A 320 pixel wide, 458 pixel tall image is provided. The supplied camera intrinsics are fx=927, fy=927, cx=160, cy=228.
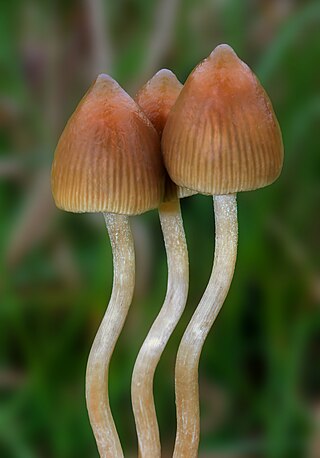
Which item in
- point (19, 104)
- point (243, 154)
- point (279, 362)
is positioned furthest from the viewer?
point (19, 104)

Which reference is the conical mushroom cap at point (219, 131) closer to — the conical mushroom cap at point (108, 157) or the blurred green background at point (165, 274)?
the conical mushroom cap at point (108, 157)

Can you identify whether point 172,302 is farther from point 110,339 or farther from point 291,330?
point 291,330

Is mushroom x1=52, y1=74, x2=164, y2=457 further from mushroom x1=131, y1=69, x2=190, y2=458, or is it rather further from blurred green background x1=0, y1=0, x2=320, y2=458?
blurred green background x1=0, y1=0, x2=320, y2=458

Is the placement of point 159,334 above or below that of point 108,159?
below

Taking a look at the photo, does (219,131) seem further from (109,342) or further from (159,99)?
(109,342)

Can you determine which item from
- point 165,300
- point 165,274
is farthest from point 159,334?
point 165,274

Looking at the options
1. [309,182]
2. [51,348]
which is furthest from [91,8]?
[51,348]
